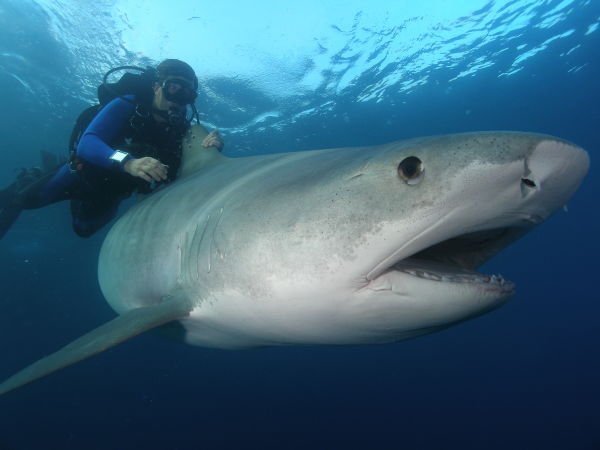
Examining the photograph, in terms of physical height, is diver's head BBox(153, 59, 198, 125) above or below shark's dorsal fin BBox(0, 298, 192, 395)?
above

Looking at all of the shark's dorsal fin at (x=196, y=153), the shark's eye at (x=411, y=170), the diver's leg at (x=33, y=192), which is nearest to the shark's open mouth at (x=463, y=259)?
the shark's eye at (x=411, y=170)

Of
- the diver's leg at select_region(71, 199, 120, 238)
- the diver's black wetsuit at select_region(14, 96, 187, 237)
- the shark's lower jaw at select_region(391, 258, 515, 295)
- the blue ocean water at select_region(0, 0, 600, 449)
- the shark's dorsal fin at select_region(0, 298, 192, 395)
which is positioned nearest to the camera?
the shark's lower jaw at select_region(391, 258, 515, 295)

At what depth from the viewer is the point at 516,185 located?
60.6 inches

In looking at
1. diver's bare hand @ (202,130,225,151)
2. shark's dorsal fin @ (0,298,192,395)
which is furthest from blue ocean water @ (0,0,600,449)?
shark's dorsal fin @ (0,298,192,395)

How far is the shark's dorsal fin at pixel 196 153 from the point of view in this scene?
506 cm

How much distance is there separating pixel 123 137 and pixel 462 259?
5.19 m

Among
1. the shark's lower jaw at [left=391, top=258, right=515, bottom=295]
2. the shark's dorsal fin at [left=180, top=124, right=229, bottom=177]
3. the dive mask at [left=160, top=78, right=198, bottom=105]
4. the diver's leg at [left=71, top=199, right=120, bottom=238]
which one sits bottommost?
the shark's lower jaw at [left=391, top=258, right=515, bottom=295]

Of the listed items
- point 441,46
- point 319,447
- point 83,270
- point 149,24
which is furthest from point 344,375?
point 149,24

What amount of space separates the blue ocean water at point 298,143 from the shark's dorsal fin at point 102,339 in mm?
12982

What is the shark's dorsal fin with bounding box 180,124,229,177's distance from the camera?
506 cm

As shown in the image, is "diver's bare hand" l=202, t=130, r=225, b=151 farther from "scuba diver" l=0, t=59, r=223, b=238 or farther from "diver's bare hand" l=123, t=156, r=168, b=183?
"diver's bare hand" l=123, t=156, r=168, b=183

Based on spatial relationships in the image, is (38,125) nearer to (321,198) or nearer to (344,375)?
(321,198)

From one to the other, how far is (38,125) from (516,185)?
66.6 feet

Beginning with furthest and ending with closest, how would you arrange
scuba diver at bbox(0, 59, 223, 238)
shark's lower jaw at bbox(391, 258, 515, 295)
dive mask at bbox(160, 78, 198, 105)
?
1. dive mask at bbox(160, 78, 198, 105)
2. scuba diver at bbox(0, 59, 223, 238)
3. shark's lower jaw at bbox(391, 258, 515, 295)
